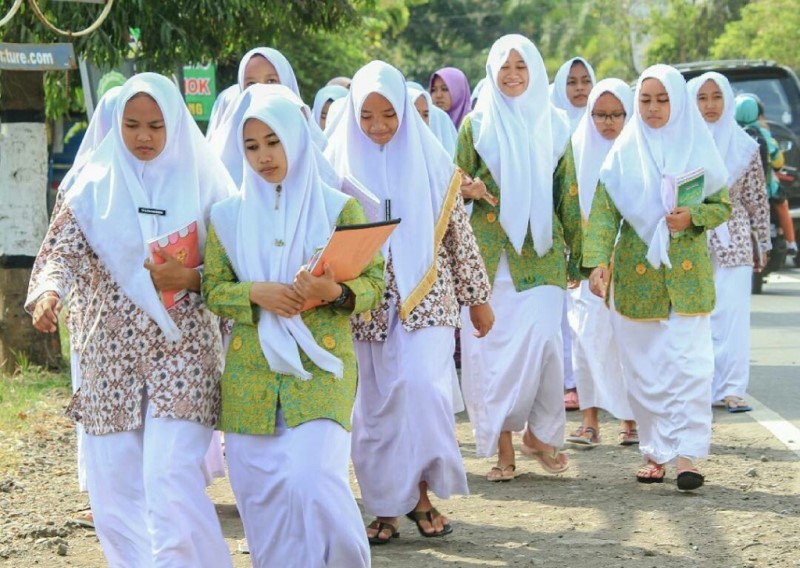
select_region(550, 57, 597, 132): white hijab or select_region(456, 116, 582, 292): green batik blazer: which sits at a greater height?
select_region(550, 57, 597, 132): white hijab

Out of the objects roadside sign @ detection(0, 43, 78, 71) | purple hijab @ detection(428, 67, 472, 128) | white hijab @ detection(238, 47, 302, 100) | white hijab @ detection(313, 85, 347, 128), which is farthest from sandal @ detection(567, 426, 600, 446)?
roadside sign @ detection(0, 43, 78, 71)

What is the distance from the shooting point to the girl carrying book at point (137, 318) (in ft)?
17.4

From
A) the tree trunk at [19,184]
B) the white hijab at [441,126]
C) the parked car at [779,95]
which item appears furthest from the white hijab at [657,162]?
the parked car at [779,95]

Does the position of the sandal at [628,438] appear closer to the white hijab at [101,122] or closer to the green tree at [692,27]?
the white hijab at [101,122]

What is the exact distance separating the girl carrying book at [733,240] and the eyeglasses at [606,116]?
101 centimetres

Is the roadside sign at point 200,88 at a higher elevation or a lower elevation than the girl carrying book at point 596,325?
higher

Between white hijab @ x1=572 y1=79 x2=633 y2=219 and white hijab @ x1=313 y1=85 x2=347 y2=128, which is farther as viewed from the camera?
white hijab @ x1=313 y1=85 x2=347 y2=128

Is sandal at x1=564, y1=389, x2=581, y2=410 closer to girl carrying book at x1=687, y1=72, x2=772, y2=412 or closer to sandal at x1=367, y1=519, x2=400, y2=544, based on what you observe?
girl carrying book at x1=687, y1=72, x2=772, y2=412

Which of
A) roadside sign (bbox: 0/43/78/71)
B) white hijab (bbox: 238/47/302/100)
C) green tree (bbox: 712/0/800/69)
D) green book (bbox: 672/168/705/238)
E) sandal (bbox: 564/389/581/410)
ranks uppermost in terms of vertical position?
green tree (bbox: 712/0/800/69)

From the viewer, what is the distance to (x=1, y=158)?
1098cm

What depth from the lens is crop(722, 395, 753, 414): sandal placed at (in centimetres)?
997

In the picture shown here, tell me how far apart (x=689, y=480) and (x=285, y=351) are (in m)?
2.93

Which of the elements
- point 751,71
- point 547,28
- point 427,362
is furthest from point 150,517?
point 547,28

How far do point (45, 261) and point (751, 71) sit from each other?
15035mm
